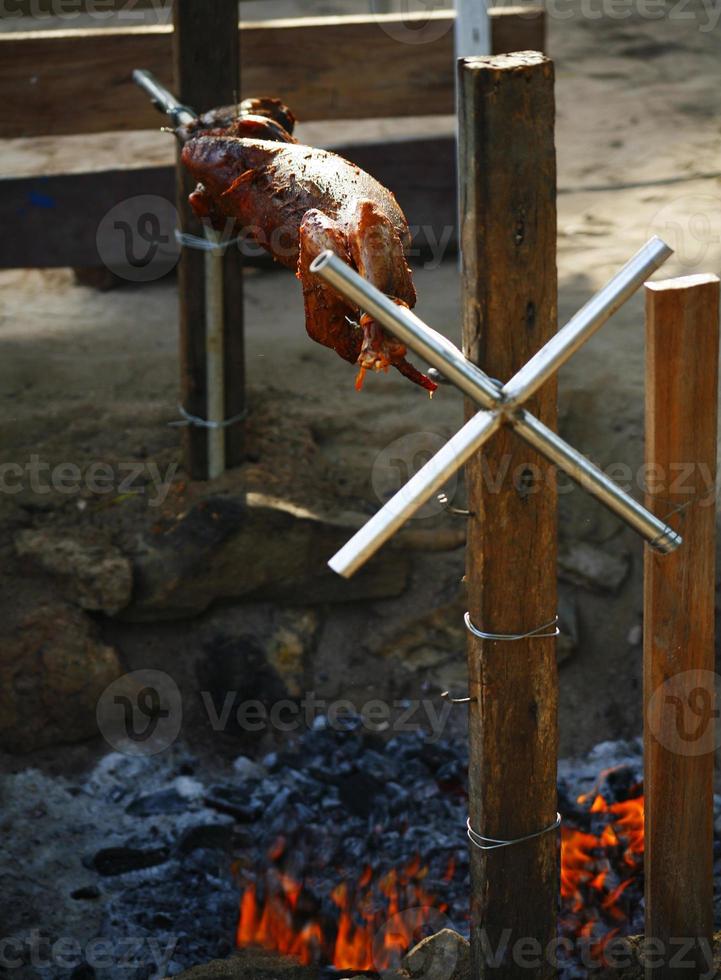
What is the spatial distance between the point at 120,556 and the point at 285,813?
117cm

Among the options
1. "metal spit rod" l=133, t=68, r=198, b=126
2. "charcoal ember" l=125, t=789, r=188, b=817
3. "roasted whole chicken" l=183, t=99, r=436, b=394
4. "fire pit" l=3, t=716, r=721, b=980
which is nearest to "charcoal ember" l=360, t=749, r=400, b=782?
"fire pit" l=3, t=716, r=721, b=980

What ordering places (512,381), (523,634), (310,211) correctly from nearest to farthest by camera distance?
(512,381), (310,211), (523,634)

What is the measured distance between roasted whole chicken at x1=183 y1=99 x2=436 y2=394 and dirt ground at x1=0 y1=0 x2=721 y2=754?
1754 millimetres

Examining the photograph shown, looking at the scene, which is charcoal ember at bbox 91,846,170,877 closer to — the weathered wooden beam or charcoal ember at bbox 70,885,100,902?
charcoal ember at bbox 70,885,100,902

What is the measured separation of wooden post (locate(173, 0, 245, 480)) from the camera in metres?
4.68

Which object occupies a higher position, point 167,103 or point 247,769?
point 167,103

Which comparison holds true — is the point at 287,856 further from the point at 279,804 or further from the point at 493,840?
the point at 493,840

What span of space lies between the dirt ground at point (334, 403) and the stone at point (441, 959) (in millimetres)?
1709

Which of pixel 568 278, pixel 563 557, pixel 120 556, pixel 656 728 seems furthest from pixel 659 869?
pixel 568 278
